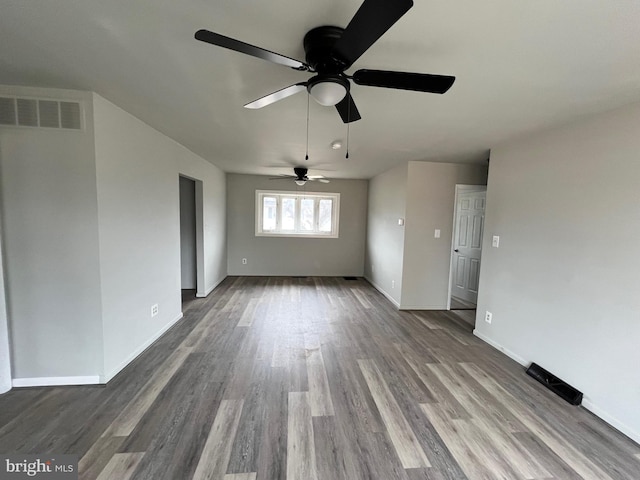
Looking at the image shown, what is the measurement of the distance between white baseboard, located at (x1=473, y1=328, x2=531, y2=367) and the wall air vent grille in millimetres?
4551

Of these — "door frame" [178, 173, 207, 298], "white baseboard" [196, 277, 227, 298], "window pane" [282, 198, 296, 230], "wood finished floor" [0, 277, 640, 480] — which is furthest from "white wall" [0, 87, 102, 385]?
"window pane" [282, 198, 296, 230]

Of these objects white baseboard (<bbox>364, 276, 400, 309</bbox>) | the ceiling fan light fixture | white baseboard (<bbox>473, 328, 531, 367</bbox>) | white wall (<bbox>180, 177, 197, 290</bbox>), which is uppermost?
the ceiling fan light fixture

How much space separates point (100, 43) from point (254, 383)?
2541 mm

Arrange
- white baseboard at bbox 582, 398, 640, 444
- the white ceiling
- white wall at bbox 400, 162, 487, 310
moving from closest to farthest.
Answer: the white ceiling → white baseboard at bbox 582, 398, 640, 444 → white wall at bbox 400, 162, 487, 310

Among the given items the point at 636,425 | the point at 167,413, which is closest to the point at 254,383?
the point at 167,413

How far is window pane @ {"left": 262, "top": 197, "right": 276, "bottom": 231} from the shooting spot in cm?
620

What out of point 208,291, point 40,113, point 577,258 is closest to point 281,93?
point 40,113

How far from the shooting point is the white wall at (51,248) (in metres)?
2.01

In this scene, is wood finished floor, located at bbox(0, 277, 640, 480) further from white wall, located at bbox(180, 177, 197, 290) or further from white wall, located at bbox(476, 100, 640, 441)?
white wall, located at bbox(180, 177, 197, 290)

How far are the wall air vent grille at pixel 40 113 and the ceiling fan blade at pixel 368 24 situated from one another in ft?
6.94

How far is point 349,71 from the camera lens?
1.69 m

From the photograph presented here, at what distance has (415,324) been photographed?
3.67 meters

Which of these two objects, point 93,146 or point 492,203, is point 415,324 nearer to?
point 492,203

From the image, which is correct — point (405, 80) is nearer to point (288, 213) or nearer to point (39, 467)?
point (39, 467)
